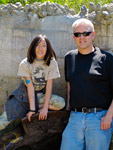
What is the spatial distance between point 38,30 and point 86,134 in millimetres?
1788

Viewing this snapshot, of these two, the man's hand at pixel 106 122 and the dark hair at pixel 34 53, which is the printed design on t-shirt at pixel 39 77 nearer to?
the dark hair at pixel 34 53

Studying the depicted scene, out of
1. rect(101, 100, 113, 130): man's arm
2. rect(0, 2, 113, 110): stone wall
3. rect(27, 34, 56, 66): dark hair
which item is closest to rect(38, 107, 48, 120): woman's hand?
rect(27, 34, 56, 66): dark hair

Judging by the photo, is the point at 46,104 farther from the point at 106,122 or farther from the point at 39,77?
the point at 106,122

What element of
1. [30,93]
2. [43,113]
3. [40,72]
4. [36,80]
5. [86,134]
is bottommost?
[86,134]

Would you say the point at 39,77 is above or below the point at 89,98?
above

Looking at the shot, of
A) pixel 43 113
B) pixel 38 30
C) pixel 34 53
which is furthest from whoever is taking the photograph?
pixel 38 30

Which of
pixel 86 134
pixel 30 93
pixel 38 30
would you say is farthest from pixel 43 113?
pixel 38 30

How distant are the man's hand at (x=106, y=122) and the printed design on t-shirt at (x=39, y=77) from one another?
36.9 inches

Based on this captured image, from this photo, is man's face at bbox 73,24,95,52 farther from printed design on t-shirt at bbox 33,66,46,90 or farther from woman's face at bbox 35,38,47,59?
printed design on t-shirt at bbox 33,66,46,90

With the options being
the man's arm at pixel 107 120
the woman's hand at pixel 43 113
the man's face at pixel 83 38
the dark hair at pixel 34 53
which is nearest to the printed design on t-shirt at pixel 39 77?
the dark hair at pixel 34 53

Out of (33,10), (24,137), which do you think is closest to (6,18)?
(33,10)

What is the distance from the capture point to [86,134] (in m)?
2.54

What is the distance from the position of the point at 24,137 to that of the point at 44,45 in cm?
120

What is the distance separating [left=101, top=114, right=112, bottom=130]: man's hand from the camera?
8.16 feet
